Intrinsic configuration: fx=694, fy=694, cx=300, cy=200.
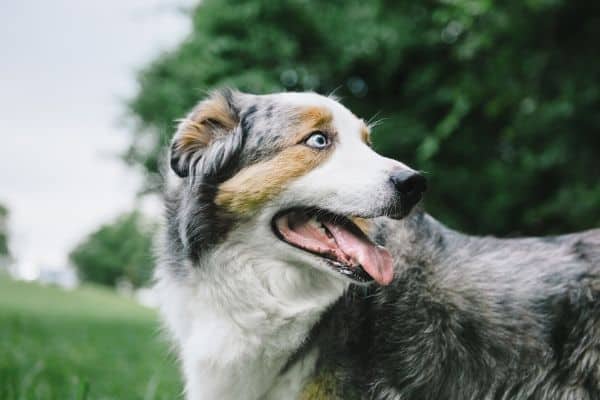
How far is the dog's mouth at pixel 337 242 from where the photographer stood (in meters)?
2.79

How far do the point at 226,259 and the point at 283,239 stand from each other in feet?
0.88

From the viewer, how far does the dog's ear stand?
10.0 ft

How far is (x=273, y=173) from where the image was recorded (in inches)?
117

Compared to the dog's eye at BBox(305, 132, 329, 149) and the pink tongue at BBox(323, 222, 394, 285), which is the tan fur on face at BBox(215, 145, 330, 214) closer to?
the dog's eye at BBox(305, 132, 329, 149)

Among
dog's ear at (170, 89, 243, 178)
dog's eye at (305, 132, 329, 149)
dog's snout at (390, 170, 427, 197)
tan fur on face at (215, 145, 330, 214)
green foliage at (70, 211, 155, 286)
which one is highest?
green foliage at (70, 211, 155, 286)

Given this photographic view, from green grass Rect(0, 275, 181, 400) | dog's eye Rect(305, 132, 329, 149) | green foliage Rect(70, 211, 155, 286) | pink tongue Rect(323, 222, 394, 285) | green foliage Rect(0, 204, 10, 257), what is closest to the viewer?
pink tongue Rect(323, 222, 394, 285)

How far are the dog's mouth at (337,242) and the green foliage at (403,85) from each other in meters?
7.73

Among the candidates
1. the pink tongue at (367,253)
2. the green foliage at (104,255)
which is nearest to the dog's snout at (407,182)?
the pink tongue at (367,253)

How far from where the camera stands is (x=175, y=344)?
10.8 ft

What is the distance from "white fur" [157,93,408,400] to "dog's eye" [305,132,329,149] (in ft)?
0.22

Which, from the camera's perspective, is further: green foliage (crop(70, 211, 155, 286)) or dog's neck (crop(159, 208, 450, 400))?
green foliage (crop(70, 211, 155, 286))

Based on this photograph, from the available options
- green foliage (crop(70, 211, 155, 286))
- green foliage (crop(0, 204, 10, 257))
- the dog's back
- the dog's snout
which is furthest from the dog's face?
green foliage (crop(0, 204, 10, 257))

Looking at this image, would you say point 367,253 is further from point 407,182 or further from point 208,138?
point 208,138

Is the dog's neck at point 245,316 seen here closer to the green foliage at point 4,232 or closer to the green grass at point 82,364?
the green grass at point 82,364
